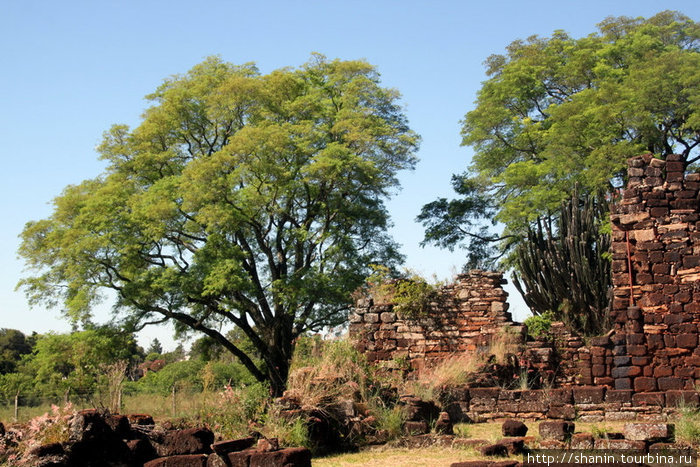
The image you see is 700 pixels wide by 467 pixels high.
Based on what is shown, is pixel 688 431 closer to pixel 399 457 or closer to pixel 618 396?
pixel 399 457

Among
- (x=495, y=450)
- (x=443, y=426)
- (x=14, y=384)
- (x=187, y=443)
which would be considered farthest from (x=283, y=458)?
(x=14, y=384)

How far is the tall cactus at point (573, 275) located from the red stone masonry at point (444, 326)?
381 cm

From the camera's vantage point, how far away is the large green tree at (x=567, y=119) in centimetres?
2716

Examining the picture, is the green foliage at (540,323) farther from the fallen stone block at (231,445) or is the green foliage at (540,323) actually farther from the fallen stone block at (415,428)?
the fallen stone block at (231,445)

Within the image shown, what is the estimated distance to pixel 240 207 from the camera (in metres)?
27.9

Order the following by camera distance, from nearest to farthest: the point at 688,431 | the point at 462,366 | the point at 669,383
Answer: the point at 688,431 → the point at 669,383 → the point at 462,366

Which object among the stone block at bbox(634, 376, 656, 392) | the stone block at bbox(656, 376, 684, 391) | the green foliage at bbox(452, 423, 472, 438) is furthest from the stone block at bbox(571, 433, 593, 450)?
the stone block at bbox(656, 376, 684, 391)

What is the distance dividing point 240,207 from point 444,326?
13.3 meters

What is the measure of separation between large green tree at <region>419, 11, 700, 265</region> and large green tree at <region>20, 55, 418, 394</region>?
12.9 ft

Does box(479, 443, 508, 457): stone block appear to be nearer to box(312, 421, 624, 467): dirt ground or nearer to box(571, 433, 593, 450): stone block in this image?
box(312, 421, 624, 467): dirt ground

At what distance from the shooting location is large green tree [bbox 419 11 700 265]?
89.1 feet

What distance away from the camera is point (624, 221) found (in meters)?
15.0

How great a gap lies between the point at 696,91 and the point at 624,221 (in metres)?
13.9

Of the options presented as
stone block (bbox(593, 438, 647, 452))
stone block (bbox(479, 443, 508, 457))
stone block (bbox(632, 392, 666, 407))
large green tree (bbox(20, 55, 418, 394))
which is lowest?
stone block (bbox(479, 443, 508, 457))
